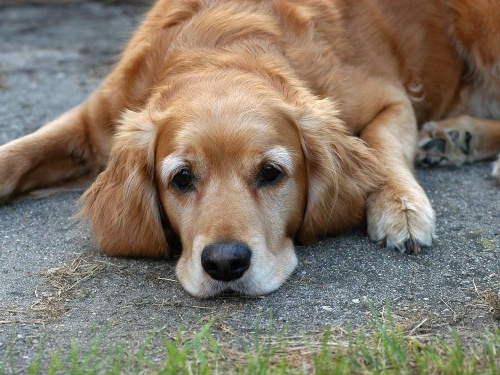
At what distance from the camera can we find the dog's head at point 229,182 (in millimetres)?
3539

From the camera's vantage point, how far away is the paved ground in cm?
336

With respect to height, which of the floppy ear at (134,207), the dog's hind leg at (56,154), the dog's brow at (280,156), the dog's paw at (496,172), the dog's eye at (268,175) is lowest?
the dog's hind leg at (56,154)

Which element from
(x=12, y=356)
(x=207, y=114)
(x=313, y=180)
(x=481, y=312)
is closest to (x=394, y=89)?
(x=313, y=180)

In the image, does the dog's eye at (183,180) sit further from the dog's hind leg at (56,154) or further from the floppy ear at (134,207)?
the dog's hind leg at (56,154)

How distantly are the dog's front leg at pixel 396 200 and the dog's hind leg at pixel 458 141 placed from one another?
1.62 feet

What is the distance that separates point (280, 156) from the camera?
3807 mm

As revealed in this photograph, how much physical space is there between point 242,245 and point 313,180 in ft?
2.63

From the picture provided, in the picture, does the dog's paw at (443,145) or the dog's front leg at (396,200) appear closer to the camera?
the dog's front leg at (396,200)

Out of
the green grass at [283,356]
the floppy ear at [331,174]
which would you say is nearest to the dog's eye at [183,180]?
the floppy ear at [331,174]

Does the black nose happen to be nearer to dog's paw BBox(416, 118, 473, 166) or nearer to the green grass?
the green grass

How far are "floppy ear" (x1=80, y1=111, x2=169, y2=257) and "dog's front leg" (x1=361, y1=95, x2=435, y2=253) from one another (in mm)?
1070

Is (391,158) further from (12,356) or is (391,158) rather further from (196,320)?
(12,356)

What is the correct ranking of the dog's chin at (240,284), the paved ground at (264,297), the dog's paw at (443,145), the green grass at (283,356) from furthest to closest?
the dog's paw at (443,145) → the dog's chin at (240,284) → the paved ground at (264,297) → the green grass at (283,356)

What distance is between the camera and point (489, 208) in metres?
4.52
